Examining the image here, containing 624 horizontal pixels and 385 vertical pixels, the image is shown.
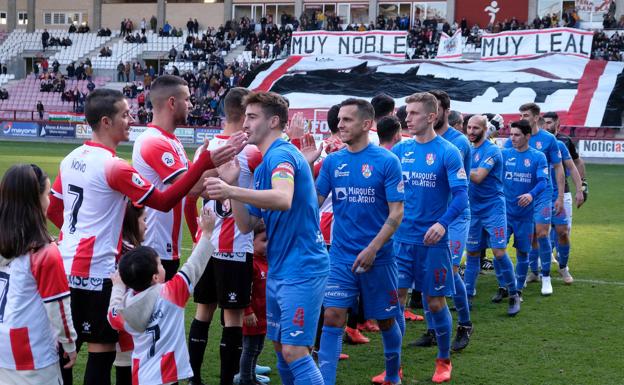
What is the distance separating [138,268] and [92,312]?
69cm

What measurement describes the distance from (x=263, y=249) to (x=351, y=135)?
50.7 inches

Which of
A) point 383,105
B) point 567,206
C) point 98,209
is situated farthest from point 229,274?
point 567,206

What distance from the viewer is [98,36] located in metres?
55.2

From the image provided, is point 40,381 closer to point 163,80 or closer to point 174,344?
point 174,344

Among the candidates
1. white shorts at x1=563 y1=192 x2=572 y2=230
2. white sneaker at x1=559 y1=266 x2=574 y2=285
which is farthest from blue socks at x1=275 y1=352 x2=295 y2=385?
white shorts at x1=563 y1=192 x2=572 y2=230

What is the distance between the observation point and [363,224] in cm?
603

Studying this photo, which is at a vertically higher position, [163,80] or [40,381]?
[163,80]

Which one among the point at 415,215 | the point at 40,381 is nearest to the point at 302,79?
the point at 415,215

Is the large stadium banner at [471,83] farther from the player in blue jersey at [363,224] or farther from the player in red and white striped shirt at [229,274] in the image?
the player in blue jersey at [363,224]

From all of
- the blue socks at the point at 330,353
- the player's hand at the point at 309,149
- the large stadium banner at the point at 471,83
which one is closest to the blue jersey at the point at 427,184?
the blue socks at the point at 330,353

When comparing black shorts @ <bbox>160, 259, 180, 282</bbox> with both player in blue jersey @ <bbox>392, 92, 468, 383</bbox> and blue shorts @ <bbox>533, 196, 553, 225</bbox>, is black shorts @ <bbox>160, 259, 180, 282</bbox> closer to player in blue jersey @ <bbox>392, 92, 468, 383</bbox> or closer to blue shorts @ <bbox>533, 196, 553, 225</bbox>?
player in blue jersey @ <bbox>392, 92, 468, 383</bbox>

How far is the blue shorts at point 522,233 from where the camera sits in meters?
9.72

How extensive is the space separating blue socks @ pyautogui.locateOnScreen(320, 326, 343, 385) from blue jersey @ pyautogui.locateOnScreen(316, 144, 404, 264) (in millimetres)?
572

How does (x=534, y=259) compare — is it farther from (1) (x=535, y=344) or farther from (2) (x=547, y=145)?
(1) (x=535, y=344)
